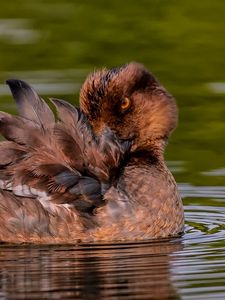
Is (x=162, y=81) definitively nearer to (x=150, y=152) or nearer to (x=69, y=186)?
(x=150, y=152)

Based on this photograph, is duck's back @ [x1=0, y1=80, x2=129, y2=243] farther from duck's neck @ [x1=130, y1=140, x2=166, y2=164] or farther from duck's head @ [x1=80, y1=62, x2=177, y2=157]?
duck's neck @ [x1=130, y1=140, x2=166, y2=164]

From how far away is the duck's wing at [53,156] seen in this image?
1295 cm

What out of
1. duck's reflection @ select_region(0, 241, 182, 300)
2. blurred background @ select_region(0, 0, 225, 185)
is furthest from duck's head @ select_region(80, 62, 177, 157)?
duck's reflection @ select_region(0, 241, 182, 300)

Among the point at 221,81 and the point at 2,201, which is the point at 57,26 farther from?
the point at 2,201

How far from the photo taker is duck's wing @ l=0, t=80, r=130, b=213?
42.5ft

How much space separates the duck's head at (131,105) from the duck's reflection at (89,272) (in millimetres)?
1357

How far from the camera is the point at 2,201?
12.9 metres

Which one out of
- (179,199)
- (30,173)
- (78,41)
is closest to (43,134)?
(30,173)

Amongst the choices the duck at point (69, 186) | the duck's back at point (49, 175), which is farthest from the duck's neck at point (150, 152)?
the duck's back at point (49, 175)

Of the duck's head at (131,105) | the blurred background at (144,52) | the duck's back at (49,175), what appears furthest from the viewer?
the blurred background at (144,52)

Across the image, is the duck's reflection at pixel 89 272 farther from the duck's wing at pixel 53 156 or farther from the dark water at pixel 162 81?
the duck's wing at pixel 53 156

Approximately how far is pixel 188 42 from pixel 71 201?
837 cm

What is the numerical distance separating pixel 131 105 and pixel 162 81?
484 cm

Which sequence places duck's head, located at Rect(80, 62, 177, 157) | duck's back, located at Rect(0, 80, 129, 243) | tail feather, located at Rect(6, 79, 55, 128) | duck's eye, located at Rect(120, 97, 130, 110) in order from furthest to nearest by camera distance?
duck's eye, located at Rect(120, 97, 130, 110) < duck's head, located at Rect(80, 62, 177, 157) < tail feather, located at Rect(6, 79, 55, 128) < duck's back, located at Rect(0, 80, 129, 243)
